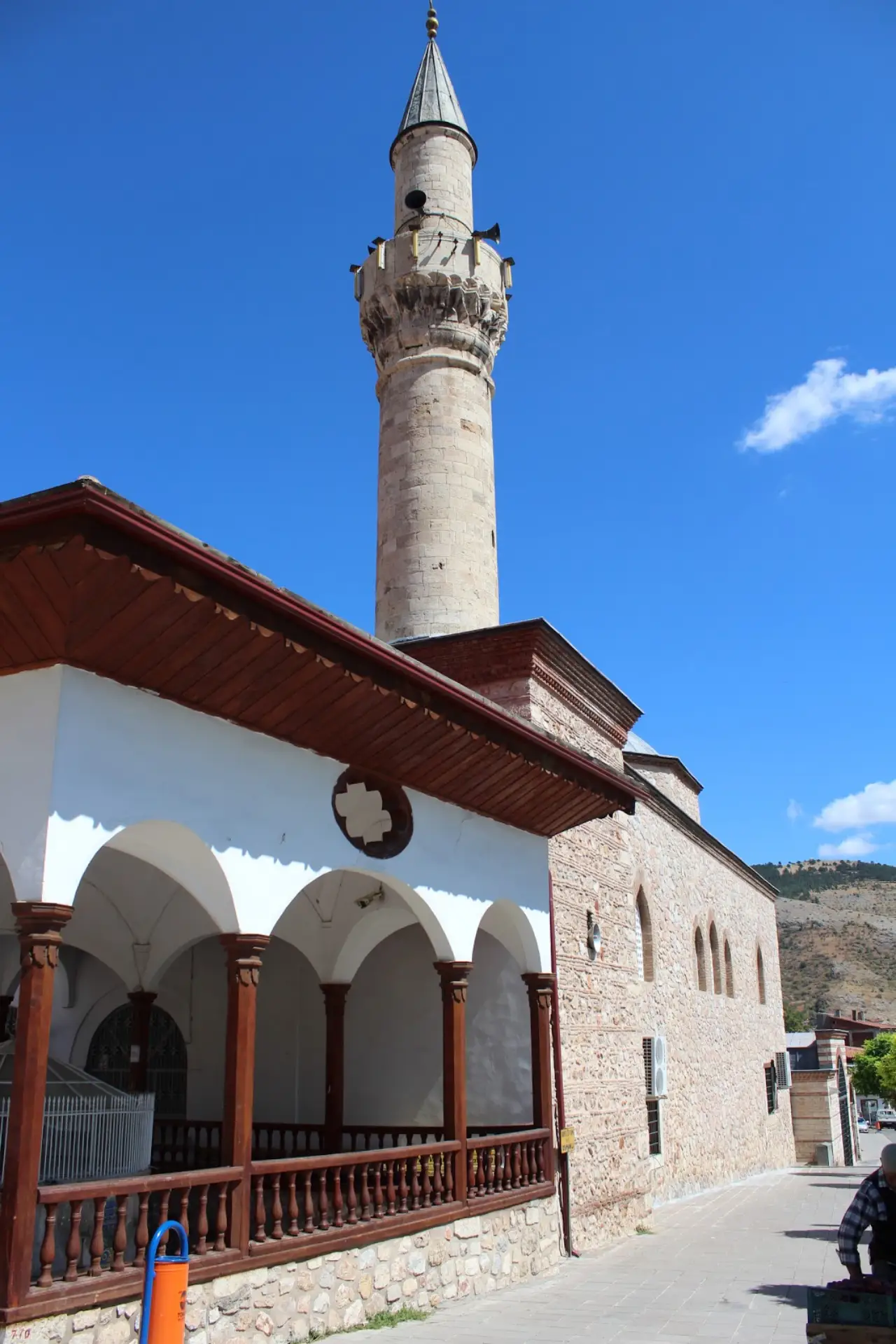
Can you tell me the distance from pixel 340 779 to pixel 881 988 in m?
82.0

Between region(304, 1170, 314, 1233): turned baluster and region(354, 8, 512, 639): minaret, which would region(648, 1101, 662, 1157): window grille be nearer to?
region(354, 8, 512, 639): minaret

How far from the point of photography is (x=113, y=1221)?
5.88 meters

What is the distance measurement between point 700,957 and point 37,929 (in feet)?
58.4

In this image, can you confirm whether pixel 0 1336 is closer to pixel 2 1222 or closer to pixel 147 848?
pixel 2 1222

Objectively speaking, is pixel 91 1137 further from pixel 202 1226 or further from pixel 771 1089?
pixel 771 1089

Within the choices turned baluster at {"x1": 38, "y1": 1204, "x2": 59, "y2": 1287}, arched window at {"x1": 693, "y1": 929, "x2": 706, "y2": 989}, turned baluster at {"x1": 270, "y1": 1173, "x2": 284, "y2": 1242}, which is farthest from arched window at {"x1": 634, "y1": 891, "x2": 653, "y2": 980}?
turned baluster at {"x1": 38, "y1": 1204, "x2": 59, "y2": 1287}

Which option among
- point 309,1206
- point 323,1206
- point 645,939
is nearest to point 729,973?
point 645,939

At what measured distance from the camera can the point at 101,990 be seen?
36.3 ft

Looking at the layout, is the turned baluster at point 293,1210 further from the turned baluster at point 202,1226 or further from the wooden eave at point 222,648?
the wooden eave at point 222,648

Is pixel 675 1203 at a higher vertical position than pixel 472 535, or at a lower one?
lower

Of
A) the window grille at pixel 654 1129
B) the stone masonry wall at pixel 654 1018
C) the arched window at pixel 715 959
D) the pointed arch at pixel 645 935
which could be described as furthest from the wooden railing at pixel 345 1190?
the arched window at pixel 715 959

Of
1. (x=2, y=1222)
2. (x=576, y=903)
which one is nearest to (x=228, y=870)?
(x=2, y=1222)

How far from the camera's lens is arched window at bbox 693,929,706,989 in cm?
2108

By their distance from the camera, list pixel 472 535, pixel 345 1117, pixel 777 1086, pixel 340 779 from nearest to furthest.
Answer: pixel 340 779
pixel 345 1117
pixel 472 535
pixel 777 1086
